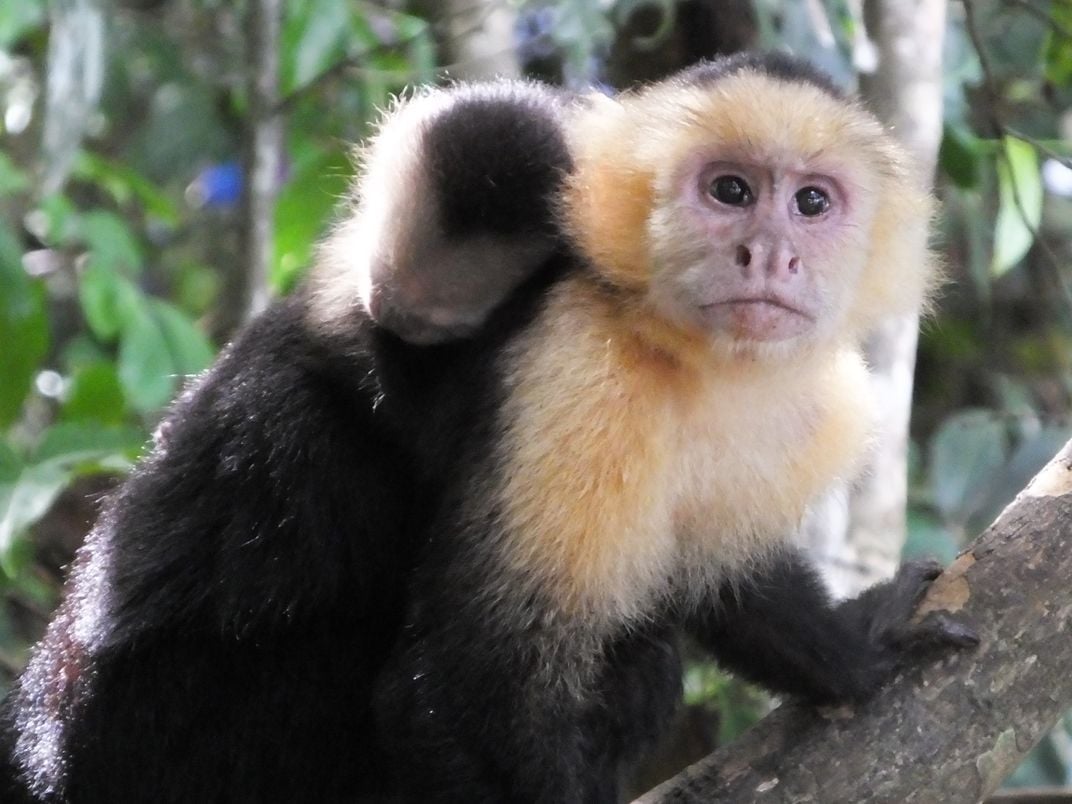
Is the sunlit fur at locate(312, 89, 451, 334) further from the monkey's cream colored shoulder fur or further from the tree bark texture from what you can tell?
the tree bark texture

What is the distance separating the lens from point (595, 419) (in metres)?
2.34

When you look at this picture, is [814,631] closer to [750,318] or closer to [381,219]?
[750,318]

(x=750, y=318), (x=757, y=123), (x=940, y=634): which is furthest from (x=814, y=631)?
(x=757, y=123)

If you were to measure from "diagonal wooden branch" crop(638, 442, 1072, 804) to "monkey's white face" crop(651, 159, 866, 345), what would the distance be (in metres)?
0.51

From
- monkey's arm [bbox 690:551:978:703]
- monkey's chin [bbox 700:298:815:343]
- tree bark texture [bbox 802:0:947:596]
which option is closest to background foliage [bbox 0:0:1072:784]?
tree bark texture [bbox 802:0:947:596]

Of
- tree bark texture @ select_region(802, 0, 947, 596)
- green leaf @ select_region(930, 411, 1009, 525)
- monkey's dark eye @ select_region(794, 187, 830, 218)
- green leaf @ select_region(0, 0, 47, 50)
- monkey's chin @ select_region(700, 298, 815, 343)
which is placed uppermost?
green leaf @ select_region(0, 0, 47, 50)

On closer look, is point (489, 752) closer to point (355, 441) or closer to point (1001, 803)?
point (355, 441)

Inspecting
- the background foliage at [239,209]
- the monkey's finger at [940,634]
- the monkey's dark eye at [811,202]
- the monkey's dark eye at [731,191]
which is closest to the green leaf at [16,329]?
the background foliage at [239,209]

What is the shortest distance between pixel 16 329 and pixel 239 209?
3.90ft

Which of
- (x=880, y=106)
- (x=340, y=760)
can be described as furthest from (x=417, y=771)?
(x=880, y=106)

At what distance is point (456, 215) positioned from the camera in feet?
8.32

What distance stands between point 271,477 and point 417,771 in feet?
2.05

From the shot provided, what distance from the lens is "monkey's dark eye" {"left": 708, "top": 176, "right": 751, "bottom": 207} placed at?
2449 millimetres

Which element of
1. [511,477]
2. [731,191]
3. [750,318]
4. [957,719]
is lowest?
[957,719]
